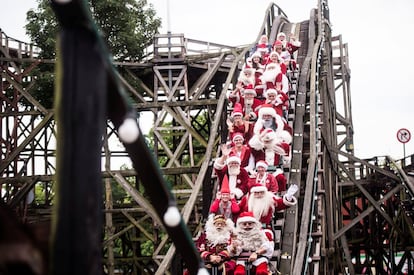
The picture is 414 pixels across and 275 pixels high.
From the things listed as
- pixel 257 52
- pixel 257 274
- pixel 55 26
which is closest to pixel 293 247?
pixel 257 274

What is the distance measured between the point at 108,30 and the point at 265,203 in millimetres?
12762

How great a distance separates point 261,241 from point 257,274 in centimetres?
28

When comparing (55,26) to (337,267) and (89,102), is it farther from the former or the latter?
(89,102)

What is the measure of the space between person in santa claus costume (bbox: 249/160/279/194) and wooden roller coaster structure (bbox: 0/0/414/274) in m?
0.31

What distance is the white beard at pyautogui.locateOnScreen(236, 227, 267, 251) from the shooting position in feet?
17.1

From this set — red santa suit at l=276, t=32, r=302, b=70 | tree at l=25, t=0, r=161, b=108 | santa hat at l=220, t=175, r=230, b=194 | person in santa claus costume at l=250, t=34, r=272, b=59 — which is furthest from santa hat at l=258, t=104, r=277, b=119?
tree at l=25, t=0, r=161, b=108

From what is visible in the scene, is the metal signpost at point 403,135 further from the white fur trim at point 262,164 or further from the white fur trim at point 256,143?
the white fur trim at point 262,164

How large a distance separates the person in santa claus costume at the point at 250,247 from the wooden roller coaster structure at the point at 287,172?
31cm

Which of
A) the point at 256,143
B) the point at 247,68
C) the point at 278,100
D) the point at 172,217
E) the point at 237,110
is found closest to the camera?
the point at 172,217

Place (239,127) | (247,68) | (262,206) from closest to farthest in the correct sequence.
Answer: (262,206)
(239,127)
(247,68)

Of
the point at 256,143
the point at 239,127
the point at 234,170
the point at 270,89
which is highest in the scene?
the point at 270,89

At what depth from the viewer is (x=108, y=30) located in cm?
1759

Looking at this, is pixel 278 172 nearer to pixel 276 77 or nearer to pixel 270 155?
pixel 270 155

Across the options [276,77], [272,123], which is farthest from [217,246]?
[276,77]
